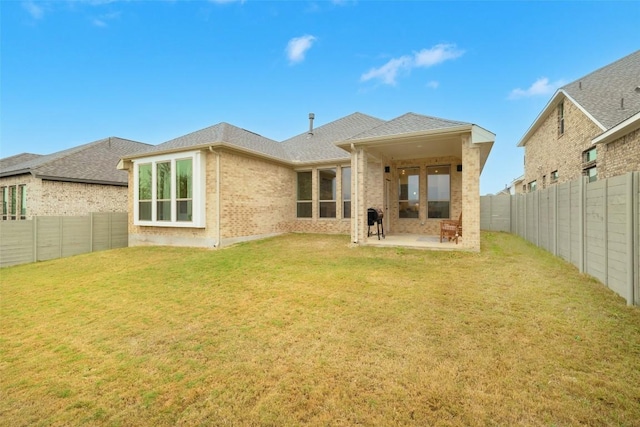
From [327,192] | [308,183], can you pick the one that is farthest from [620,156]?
[308,183]

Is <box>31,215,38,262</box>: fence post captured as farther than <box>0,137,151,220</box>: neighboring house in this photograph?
No

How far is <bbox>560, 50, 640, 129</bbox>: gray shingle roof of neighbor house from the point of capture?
398 inches

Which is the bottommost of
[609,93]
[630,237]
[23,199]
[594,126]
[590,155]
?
[630,237]

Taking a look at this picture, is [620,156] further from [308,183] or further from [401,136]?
[308,183]

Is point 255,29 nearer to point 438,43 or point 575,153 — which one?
point 438,43

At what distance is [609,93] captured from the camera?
11578mm

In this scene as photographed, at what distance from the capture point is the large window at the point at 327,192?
1345 centimetres

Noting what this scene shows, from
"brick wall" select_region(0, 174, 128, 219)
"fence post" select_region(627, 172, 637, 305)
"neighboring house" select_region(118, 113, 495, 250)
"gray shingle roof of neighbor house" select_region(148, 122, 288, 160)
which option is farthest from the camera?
"brick wall" select_region(0, 174, 128, 219)

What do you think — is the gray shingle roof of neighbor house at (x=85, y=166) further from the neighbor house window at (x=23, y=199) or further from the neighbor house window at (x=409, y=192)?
the neighbor house window at (x=409, y=192)

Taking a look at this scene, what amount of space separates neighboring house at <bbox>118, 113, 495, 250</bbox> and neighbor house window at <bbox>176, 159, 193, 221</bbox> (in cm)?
4

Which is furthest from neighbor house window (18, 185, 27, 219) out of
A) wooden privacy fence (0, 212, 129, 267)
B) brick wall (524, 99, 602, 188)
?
brick wall (524, 99, 602, 188)

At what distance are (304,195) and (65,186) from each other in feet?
39.7

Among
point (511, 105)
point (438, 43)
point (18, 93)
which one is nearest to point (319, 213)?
point (438, 43)

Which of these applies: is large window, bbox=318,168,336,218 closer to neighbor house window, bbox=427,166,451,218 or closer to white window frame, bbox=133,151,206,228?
neighbor house window, bbox=427,166,451,218
